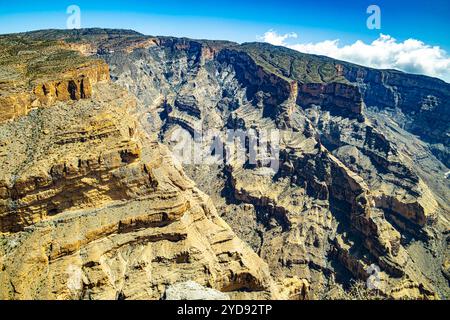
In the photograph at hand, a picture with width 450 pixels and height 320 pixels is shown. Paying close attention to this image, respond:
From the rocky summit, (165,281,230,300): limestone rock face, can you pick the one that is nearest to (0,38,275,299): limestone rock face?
the rocky summit

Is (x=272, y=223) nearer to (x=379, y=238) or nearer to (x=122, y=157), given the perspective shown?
(x=379, y=238)

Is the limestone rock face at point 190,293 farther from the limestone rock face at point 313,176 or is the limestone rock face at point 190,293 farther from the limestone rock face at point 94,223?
the limestone rock face at point 313,176

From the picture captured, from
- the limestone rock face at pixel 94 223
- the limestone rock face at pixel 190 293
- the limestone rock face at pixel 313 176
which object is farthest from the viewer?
the limestone rock face at pixel 313 176

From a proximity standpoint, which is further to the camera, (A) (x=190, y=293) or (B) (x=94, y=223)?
(B) (x=94, y=223)

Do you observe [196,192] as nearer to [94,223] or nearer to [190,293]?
[94,223]

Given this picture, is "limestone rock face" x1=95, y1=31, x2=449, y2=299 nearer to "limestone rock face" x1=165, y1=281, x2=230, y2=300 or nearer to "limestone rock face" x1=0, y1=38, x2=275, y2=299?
"limestone rock face" x1=0, y1=38, x2=275, y2=299

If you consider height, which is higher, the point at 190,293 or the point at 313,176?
the point at 313,176

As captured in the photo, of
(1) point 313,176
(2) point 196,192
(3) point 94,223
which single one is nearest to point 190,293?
(3) point 94,223

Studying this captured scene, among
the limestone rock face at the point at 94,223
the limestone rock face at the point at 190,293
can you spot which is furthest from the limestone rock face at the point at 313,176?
the limestone rock face at the point at 190,293
